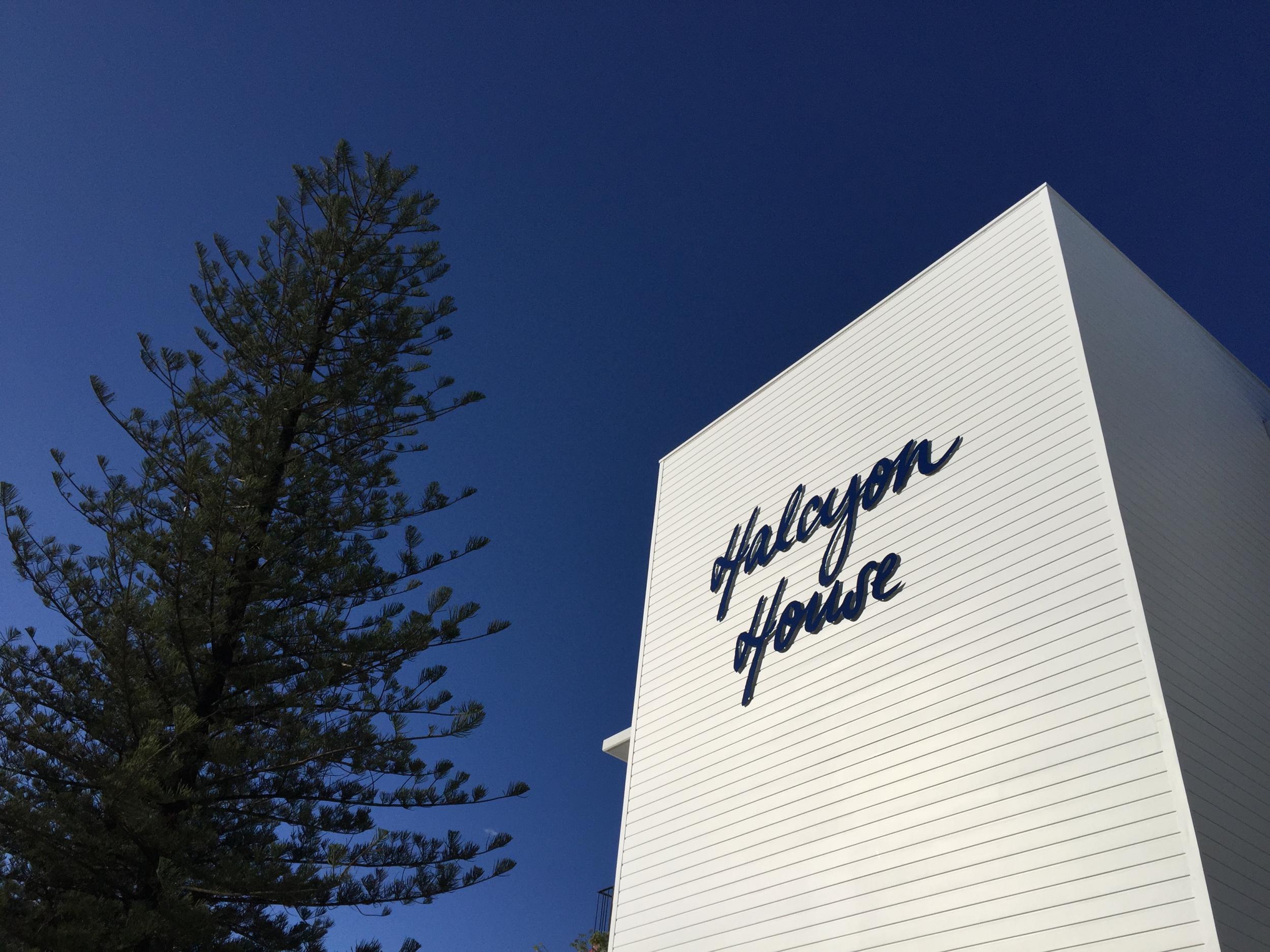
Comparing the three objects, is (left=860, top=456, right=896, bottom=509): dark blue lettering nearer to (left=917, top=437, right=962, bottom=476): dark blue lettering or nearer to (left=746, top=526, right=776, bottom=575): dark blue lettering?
(left=917, top=437, right=962, bottom=476): dark blue lettering

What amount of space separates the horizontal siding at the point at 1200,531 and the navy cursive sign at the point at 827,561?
50.8 inches

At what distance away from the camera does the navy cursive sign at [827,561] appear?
22.7 ft

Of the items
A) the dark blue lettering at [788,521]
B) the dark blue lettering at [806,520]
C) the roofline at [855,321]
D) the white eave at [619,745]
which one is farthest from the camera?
the white eave at [619,745]

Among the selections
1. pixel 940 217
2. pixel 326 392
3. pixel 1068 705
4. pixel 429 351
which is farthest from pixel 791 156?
pixel 1068 705

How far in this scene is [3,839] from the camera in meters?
5.46

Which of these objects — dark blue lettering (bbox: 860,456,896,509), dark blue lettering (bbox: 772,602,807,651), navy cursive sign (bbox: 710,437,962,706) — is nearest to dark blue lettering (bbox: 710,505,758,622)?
navy cursive sign (bbox: 710,437,962,706)

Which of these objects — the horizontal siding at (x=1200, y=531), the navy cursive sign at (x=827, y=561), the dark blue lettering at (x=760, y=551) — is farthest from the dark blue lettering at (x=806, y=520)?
the horizontal siding at (x=1200, y=531)

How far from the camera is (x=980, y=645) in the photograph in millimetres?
5883

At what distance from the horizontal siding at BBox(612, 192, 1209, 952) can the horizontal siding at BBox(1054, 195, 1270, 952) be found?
0.64 ft

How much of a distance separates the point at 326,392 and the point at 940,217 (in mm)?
8649

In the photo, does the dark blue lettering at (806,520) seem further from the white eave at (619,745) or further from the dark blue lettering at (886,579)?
the white eave at (619,745)

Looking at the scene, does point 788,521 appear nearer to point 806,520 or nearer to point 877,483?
point 806,520

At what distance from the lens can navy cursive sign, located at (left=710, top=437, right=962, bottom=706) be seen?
6914mm

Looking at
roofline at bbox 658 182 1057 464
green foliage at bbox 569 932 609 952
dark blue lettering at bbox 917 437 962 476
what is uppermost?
roofline at bbox 658 182 1057 464
